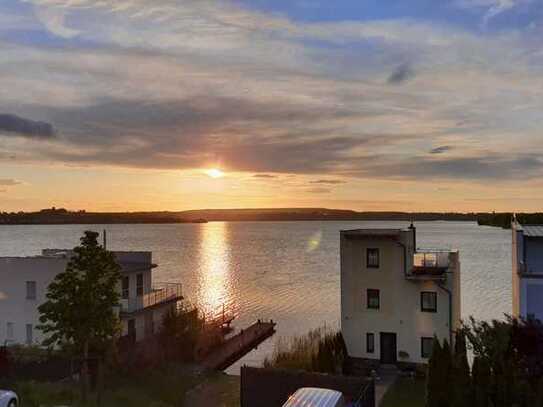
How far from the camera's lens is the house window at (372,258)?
102 ft

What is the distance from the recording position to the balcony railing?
30469 millimetres

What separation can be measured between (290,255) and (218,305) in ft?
220

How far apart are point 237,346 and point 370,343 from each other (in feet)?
41.5

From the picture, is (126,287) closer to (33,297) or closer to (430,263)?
(33,297)

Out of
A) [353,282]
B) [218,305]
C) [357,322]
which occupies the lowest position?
[218,305]

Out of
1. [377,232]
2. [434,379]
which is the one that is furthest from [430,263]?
[434,379]

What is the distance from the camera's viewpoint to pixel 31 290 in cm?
3278

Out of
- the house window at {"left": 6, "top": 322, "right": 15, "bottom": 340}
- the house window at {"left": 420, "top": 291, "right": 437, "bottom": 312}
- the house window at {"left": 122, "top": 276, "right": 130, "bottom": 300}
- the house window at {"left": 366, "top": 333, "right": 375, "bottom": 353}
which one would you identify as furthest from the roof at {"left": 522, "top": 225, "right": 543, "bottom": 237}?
the house window at {"left": 6, "top": 322, "right": 15, "bottom": 340}

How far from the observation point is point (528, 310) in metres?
24.4

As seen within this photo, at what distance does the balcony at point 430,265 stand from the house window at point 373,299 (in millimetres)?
2178

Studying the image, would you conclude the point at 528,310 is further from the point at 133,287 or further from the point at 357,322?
the point at 133,287

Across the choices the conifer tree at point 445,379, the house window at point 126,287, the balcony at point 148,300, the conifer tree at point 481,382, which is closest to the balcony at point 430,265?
the conifer tree at point 445,379

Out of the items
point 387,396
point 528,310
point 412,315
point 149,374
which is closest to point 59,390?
point 149,374

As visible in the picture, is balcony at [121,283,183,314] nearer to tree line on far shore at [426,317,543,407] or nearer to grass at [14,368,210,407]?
grass at [14,368,210,407]
